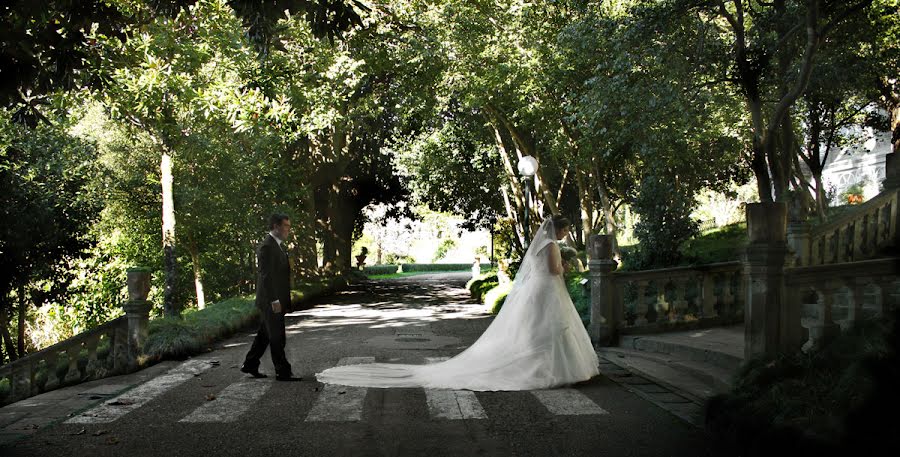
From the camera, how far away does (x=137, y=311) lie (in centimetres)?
1080

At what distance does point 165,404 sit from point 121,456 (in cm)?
212

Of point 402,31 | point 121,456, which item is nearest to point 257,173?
point 402,31

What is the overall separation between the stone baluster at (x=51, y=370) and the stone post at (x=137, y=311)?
939 mm

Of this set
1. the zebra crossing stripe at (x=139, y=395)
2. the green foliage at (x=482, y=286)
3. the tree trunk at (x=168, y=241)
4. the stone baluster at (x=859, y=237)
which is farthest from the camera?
the green foliage at (x=482, y=286)

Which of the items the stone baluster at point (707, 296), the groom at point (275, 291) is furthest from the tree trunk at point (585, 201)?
the groom at point (275, 291)

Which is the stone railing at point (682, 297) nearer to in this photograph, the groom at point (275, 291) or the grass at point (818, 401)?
the grass at point (818, 401)

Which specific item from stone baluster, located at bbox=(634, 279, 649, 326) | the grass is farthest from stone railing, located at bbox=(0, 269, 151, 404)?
the grass

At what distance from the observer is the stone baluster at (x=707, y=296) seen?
472 inches

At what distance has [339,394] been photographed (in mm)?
8047

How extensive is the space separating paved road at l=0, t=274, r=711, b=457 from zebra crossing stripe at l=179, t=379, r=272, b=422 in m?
0.01

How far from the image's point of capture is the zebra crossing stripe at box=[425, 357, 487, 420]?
6.99 m

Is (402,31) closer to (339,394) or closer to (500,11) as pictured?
(500,11)

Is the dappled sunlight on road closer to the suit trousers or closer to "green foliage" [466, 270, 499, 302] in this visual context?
"green foliage" [466, 270, 499, 302]

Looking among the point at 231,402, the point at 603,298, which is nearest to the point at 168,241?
the point at 603,298
